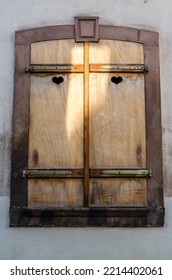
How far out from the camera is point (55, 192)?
421 cm

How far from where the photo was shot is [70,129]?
431cm

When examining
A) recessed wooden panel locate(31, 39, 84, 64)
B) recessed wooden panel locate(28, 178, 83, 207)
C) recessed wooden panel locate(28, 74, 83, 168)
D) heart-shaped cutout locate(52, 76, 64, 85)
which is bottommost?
recessed wooden panel locate(28, 178, 83, 207)

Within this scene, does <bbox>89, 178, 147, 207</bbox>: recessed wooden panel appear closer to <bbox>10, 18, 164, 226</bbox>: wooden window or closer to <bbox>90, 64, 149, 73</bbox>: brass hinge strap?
<bbox>10, 18, 164, 226</bbox>: wooden window

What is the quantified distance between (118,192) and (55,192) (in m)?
0.54

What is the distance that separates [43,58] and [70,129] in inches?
27.4

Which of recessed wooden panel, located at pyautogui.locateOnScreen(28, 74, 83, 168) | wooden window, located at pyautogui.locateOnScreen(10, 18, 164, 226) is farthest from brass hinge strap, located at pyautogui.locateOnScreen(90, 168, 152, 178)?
recessed wooden panel, located at pyautogui.locateOnScreen(28, 74, 83, 168)

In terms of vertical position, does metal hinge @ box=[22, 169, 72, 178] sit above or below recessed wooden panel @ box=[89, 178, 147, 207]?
above

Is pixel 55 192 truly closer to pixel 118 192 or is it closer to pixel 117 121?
pixel 118 192

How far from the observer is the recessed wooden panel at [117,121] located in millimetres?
4266

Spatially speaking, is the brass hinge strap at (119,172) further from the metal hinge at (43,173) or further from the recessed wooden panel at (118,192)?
the metal hinge at (43,173)

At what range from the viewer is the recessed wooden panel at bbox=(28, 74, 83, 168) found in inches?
168

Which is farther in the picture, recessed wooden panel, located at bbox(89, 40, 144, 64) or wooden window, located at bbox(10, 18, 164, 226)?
recessed wooden panel, located at bbox(89, 40, 144, 64)

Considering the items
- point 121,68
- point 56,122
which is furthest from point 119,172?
point 121,68

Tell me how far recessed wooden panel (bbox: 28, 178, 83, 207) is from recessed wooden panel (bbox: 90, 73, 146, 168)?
25 cm
